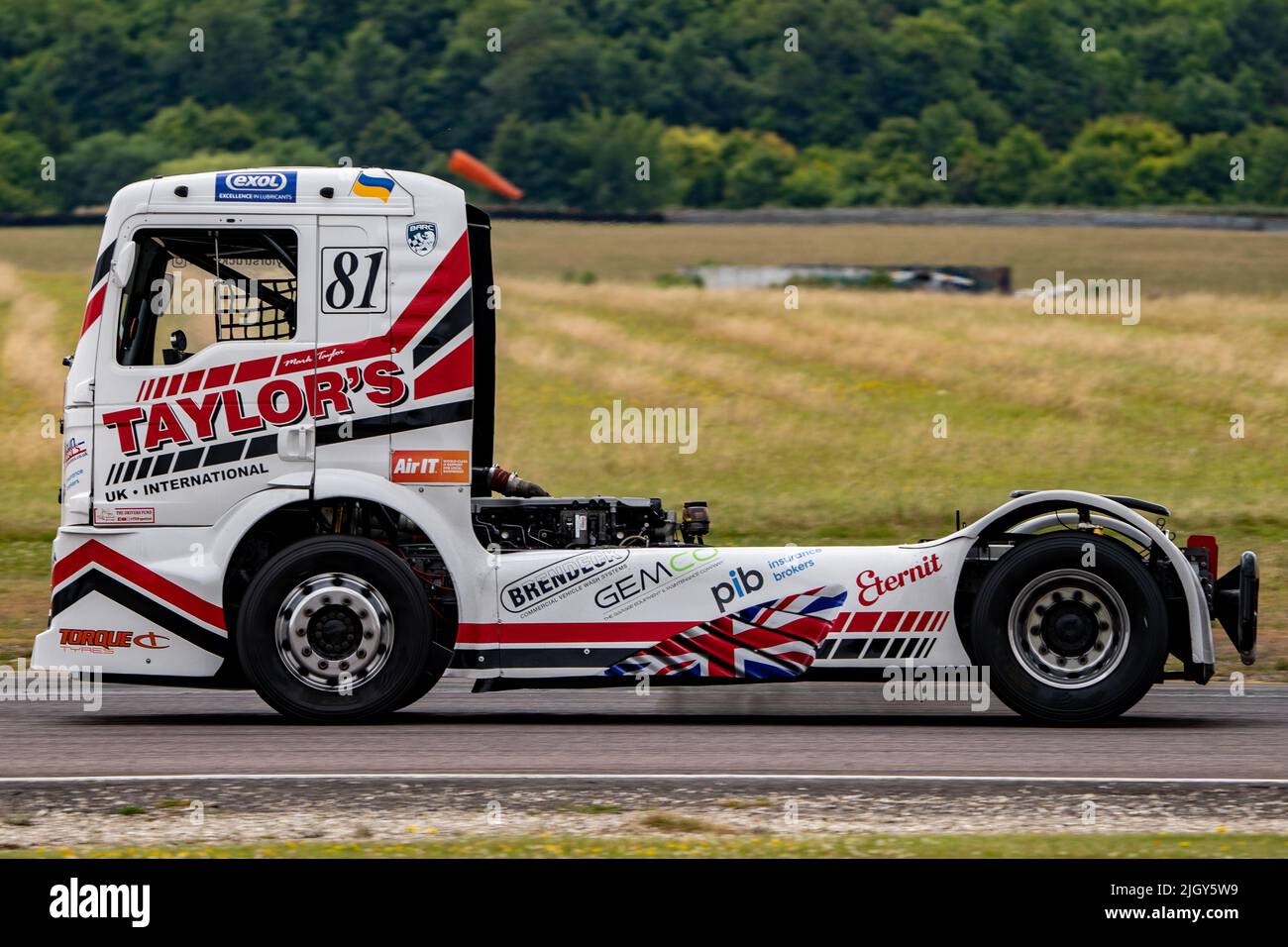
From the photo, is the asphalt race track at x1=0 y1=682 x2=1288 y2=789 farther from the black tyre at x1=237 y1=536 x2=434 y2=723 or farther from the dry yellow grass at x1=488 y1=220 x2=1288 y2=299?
the dry yellow grass at x1=488 y1=220 x2=1288 y2=299

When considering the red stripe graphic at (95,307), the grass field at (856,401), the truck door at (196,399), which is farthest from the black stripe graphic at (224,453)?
the grass field at (856,401)

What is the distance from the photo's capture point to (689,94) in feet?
281

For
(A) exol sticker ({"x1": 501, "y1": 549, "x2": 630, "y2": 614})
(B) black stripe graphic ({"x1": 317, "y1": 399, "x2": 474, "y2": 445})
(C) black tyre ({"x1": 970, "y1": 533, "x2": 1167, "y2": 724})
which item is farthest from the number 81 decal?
(C) black tyre ({"x1": 970, "y1": 533, "x2": 1167, "y2": 724})

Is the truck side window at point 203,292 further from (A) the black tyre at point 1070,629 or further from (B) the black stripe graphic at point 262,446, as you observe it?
(A) the black tyre at point 1070,629

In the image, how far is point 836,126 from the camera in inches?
3354

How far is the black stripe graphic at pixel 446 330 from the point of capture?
11242 mm

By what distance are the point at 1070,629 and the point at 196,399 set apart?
4931 millimetres

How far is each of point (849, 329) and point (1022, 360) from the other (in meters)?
3.96

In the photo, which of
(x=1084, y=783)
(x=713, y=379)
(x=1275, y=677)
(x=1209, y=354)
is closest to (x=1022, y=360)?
(x=1209, y=354)

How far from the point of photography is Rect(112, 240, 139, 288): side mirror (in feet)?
37.0

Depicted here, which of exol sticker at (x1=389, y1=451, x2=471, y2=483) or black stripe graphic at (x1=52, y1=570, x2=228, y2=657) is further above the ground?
exol sticker at (x1=389, y1=451, x2=471, y2=483)

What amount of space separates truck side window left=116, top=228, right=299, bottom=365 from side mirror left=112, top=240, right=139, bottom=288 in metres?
0.04

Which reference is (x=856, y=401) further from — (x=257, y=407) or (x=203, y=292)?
(x=257, y=407)

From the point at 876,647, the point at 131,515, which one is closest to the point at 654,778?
the point at 876,647
